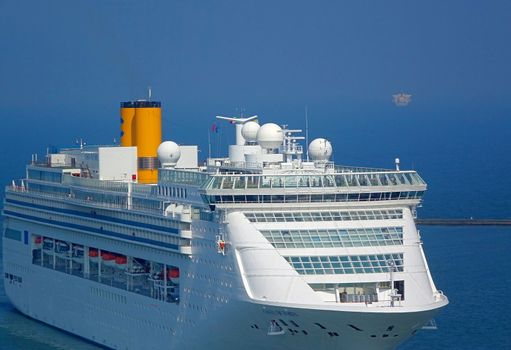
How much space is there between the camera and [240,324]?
3375cm

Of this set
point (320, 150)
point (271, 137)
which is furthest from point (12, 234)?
point (320, 150)

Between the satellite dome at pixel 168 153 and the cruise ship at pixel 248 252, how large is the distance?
4 centimetres

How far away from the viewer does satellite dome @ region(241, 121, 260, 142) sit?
3956 centimetres

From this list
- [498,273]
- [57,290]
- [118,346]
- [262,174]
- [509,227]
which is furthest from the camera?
[509,227]

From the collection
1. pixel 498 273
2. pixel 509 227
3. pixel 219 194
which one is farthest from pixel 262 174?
pixel 509 227

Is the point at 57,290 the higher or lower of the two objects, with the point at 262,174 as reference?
lower

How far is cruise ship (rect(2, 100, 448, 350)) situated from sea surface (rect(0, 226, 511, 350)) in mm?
1684

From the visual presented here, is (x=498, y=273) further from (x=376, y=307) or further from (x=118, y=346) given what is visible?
(x=376, y=307)

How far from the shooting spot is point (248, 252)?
33.0m

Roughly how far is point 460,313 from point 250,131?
962 centimetres

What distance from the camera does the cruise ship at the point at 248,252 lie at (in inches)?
1283

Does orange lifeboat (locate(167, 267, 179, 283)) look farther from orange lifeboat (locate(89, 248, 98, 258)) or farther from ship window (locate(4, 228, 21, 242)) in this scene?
ship window (locate(4, 228, 21, 242))

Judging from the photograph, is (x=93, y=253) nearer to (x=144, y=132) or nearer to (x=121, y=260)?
(x=121, y=260)

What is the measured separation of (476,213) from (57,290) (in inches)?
1450
